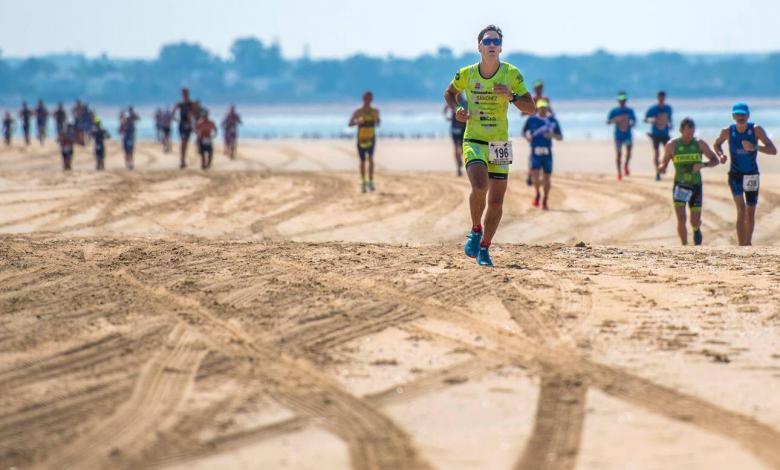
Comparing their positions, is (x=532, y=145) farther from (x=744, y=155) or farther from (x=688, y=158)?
(x=744, y=155)

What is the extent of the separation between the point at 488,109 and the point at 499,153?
36cm

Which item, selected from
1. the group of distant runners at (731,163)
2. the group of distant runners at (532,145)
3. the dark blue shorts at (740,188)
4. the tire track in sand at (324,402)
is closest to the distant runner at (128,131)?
the group of distant runners at (532,145)

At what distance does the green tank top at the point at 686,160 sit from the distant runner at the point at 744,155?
27 centimetres

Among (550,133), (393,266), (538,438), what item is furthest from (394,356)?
(550,133)

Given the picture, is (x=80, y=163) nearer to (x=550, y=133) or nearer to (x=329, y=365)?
(x=550, y=133)

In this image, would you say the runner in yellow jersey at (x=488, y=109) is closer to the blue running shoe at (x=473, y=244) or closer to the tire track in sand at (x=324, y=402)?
the blue running shoe at (x=473, y=244)

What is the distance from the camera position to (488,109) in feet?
31.9

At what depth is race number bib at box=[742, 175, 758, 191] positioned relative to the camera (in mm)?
13242

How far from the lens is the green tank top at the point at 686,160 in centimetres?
1348

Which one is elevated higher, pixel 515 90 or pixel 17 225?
pixel 515 90

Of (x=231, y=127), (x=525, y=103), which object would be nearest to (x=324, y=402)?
(x=525, y=103)

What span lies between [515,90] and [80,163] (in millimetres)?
27505

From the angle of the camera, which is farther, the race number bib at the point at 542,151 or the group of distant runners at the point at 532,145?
the race number bib at the point at 542,151

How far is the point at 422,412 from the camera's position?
5.91m
